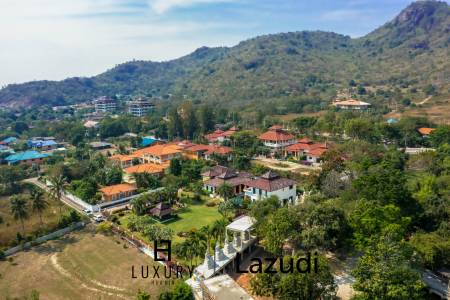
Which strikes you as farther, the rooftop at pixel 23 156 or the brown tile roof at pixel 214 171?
the rooftop at pixel 23 156

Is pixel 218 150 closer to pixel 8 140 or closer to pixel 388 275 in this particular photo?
pixel 388 275

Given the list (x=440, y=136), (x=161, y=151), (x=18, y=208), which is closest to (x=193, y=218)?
(x=18, y=208)

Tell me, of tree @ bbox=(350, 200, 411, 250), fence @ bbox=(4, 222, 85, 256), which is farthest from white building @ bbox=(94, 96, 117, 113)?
tree @ bbox=(350, 200, 411, 250)

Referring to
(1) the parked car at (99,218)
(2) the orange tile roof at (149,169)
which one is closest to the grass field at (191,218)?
(1) the parked car at (99,218)

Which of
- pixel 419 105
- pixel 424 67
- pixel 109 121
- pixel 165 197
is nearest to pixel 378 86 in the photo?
pixel 424 67

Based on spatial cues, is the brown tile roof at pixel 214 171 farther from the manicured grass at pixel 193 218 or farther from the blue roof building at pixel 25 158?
the blue roof building at pixel 25 158

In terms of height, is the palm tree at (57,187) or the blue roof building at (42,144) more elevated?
the palm tree at (57,187)

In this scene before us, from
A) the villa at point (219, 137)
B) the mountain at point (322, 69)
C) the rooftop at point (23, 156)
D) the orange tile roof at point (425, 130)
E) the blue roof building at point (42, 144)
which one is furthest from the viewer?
the mountain at point (322, 69)
